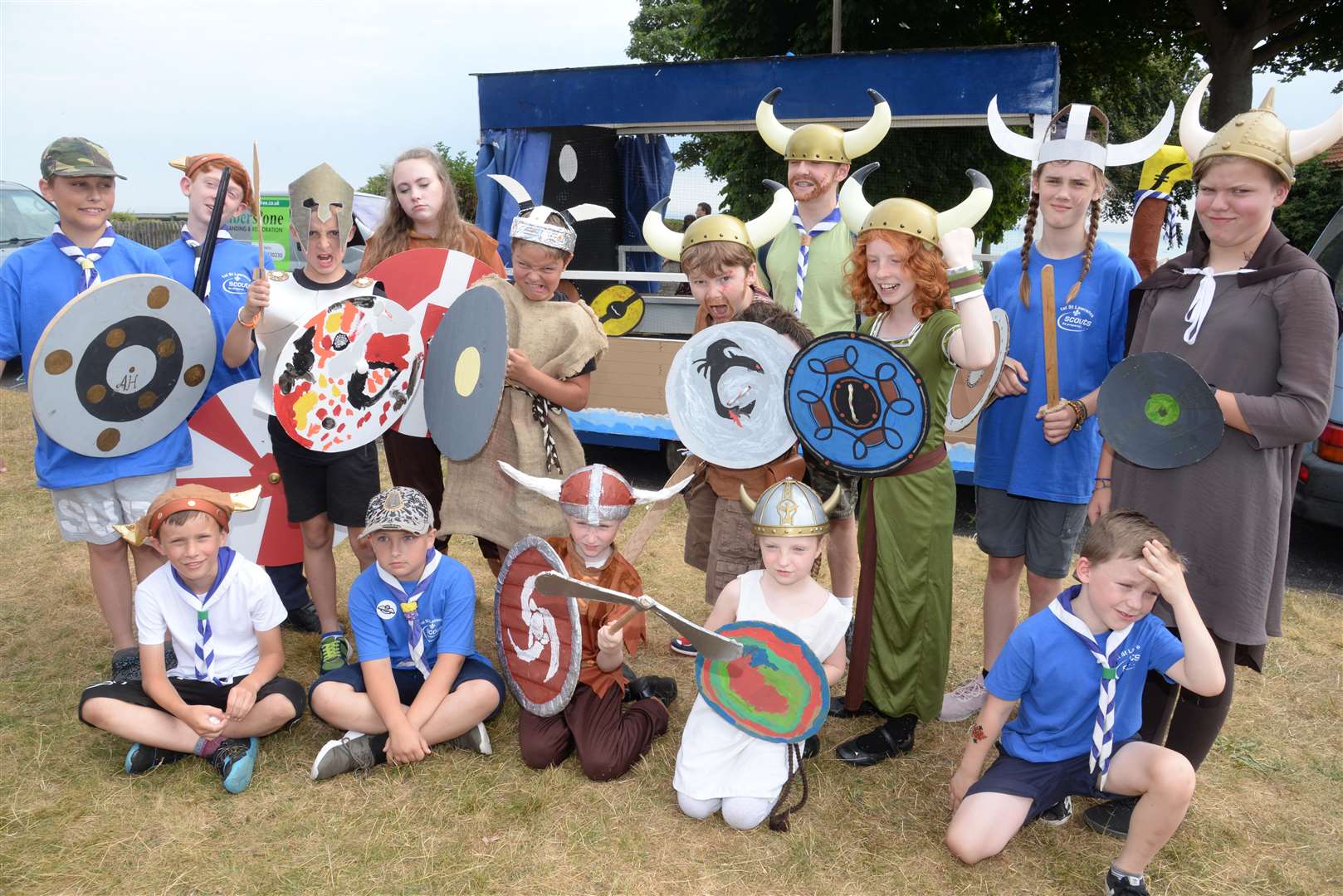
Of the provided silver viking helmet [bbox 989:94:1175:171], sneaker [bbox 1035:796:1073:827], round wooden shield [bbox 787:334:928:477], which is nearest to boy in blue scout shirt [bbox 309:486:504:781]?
round wooden shield [bbox 787:334:928:477]

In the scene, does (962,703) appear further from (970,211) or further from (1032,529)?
(970,211)

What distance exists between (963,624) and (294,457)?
264cm

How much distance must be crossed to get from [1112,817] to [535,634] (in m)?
1.61

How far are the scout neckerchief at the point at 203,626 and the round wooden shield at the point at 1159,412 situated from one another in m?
2.41

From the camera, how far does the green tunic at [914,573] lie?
8.41 ft

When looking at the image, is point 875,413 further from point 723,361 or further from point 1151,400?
point 1151,400

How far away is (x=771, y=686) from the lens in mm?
2393

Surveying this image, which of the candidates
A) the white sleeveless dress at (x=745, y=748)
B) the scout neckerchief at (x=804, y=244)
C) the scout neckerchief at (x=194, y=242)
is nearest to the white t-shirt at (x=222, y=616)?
the scout neckerchief at (x=194, y=242)

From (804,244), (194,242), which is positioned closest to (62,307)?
(194,242)

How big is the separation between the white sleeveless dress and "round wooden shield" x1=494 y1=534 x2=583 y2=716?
39 cm

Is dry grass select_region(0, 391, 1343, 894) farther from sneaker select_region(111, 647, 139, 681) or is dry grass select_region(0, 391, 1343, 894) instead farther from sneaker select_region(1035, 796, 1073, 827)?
sneaker select_region(111, 647, 139, 681)

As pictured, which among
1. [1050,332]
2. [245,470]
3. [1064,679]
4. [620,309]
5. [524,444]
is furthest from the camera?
[620,309]

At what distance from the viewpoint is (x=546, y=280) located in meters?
2.90

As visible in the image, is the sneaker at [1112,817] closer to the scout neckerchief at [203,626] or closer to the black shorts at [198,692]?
the black shorts at [198,692]
